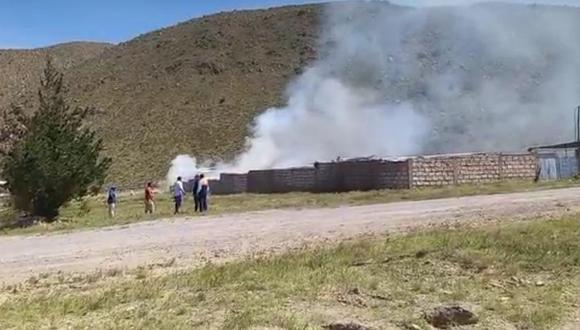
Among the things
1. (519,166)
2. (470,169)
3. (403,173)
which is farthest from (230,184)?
(519,166)

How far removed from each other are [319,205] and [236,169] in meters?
27.5

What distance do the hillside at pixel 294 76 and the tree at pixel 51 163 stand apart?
37.6 m

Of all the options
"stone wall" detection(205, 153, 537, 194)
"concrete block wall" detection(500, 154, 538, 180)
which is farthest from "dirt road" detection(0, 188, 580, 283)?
"concrete block wall" detection(500, 154, 538, 180)

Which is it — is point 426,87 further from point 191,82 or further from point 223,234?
point 223,234

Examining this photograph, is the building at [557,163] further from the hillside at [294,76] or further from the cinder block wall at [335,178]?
the hillside at [294,76]

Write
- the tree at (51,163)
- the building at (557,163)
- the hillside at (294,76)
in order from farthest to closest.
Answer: the hillside at (294,76) < the building at (557,163) < the tree at (51,163)

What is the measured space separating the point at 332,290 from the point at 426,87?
76.9 metres

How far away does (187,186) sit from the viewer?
171 feet

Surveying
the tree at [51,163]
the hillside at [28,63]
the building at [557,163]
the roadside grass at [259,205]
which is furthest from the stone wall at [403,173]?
the hillside at [28,63]

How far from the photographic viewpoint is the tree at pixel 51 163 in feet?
101

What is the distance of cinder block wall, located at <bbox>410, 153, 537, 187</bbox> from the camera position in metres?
40.3

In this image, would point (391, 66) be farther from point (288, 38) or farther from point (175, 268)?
point (175, 268)

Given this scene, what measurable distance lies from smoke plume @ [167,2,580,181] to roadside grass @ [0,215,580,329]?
44.8 meters

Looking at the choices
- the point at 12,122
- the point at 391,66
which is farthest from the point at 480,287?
the point at 391,66
